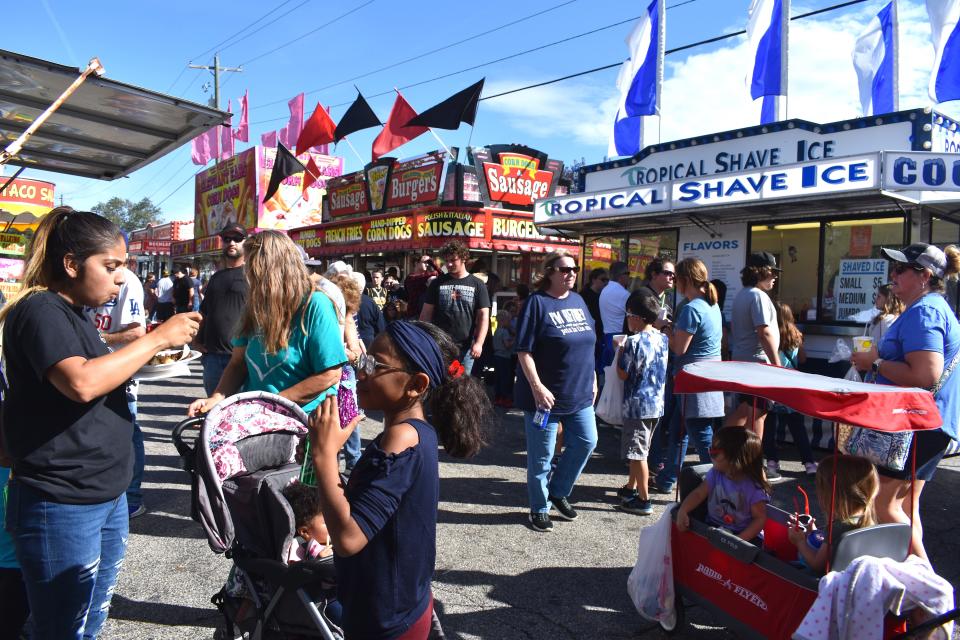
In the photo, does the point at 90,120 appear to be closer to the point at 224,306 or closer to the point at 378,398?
the point at 224,306

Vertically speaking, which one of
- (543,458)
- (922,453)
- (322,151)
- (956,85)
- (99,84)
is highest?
(322,151)

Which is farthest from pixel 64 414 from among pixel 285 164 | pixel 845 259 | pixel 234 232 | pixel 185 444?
pixel 285 164

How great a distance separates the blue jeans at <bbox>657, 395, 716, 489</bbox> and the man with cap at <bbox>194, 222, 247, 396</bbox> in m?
3.49

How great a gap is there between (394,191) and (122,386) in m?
17.0

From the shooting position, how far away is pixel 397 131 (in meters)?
14.1

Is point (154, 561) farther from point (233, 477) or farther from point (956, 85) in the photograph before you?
point (956, 85)

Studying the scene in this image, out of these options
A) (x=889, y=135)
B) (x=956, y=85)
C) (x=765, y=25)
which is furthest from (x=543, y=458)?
(x=765, y=25)

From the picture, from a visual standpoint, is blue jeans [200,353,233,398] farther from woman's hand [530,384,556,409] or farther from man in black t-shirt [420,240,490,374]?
woman's hand [530,384,556,409]

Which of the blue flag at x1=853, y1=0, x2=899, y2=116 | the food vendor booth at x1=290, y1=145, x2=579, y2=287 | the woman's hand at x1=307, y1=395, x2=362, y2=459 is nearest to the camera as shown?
the woman's hand at x1=307, y1=395, x2=362, y2=459

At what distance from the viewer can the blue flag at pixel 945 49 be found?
8992 mm

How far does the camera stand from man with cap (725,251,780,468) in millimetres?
5512

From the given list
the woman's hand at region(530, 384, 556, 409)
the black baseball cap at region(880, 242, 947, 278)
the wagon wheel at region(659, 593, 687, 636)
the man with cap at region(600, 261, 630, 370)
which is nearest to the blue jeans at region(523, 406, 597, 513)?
the woman's hand at region(530, 384, 556, 409)

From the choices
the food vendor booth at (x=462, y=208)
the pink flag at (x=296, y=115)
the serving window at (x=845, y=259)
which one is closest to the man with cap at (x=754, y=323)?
the serving window at (x=845, y=259)

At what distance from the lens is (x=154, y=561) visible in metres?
3.89
